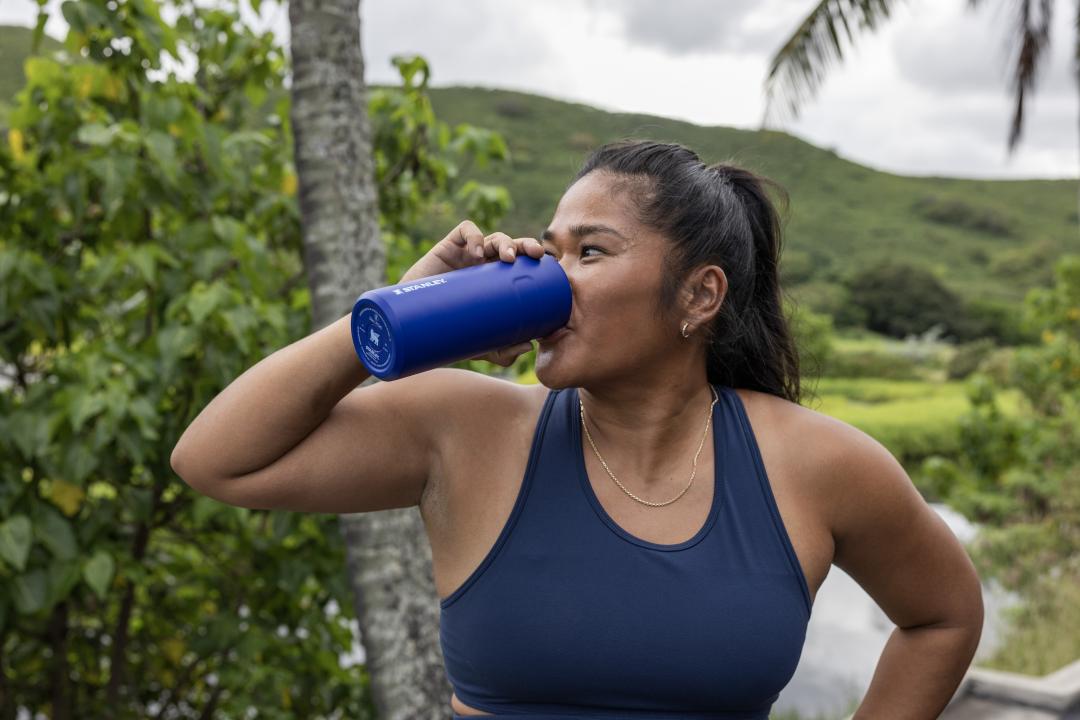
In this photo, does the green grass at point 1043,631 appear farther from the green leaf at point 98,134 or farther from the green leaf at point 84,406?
the green leaf at point 98,134

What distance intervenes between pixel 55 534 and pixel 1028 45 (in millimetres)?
9584

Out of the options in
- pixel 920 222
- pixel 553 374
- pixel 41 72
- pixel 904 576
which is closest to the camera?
pixel 553 374

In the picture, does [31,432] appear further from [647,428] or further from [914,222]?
[914,222]

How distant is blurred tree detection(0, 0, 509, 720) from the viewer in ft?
9.40

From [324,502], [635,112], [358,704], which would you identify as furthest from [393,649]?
[635,112]

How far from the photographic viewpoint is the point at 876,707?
198 centimetres

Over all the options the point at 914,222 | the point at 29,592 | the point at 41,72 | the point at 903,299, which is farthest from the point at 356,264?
the point at 914,222

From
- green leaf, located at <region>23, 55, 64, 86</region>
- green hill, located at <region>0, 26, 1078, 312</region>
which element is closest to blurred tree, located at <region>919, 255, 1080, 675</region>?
green leaf, located at <region>23, 55, 64, 86</region>

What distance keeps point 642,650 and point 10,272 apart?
2.11 meters

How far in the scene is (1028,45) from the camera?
1000 cm

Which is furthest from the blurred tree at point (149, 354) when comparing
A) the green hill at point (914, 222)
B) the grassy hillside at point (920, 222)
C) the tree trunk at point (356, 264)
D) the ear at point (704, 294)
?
the grassy hillside at point (920, 222)

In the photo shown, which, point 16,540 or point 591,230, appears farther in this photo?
point 16,540

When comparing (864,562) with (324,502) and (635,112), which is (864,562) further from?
(635,112)

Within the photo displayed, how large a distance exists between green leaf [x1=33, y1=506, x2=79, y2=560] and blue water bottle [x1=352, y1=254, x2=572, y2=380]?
1777 millimetres
